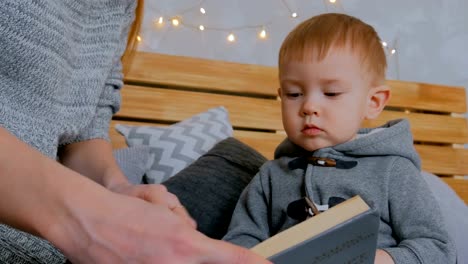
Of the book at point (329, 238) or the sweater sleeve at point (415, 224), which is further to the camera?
the sweater sleeve at point (415, 224)

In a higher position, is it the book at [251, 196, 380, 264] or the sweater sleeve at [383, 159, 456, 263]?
the book at [251, 196, 380, 264]

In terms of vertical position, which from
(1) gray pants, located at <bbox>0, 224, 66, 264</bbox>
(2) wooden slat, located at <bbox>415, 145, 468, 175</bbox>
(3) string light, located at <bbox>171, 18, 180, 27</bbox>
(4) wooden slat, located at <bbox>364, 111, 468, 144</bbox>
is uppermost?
(1) gray pants, located at <bbox>0, 224, 66, 264</bbox>

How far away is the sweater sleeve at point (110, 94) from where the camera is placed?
2.81 ft

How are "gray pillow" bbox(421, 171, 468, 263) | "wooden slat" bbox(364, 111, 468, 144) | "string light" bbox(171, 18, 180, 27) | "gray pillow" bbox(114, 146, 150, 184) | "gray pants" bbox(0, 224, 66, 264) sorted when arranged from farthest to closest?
"wooden slat" bbox(364, 111, 468, 144)
"string light" bbox(171, 18, 180, 27)
"gray pillow" bbox(114, 146, 150, 184)
"gray pillow" bbox(421, 171, 468, 263)
"gray pants" bbox(0, 224, 66, 264)

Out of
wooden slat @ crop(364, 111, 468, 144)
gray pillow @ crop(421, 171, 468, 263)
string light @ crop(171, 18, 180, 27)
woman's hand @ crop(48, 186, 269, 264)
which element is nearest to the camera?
woman's hand @ crop(48, 186, 269, 264)

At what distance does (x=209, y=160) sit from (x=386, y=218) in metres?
0.52

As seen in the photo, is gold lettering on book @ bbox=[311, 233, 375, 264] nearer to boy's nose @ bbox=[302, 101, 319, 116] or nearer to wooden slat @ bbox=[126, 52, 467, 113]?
boy's nose @ bbox=[302, 101, 319, 116]

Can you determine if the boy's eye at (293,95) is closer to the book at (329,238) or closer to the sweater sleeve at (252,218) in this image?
the sweater sleeve at (252,218)

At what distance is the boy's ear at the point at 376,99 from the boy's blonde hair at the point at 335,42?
0.01 m

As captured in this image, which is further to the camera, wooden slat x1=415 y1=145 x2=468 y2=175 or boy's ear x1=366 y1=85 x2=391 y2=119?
wooden slat x1=415 y1=145 x2=468 y2=175

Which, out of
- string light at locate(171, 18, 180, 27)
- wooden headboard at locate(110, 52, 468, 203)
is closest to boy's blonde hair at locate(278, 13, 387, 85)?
wooden headboard at locate(110, 52, 468, 203)

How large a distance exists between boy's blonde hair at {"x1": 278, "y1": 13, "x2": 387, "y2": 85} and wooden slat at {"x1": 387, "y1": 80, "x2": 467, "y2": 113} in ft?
4.75

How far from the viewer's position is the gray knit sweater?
567 mm

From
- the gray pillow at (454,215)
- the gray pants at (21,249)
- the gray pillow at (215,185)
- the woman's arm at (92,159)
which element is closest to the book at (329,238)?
the gray pants at (21,249)
